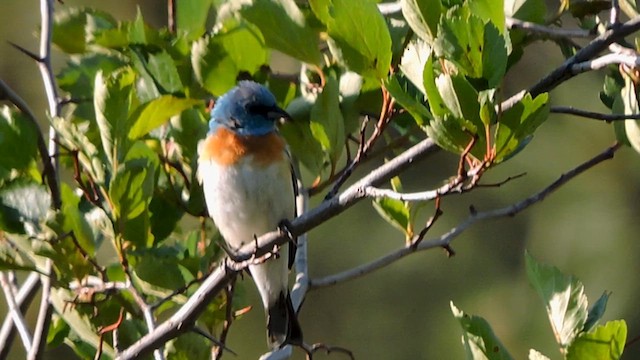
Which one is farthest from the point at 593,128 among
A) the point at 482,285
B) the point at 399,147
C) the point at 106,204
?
the point at 106,204

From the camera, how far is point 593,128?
4484 millimetres

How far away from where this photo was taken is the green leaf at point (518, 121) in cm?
144

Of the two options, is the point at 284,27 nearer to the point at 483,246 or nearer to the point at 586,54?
the point at 586,54

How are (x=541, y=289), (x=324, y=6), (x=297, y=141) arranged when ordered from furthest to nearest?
(x=297, y=141), (x=324, y=6), (x=541, y=289)

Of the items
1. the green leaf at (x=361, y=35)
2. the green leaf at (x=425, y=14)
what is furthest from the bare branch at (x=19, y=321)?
the green leaf at (x=425, y=14)

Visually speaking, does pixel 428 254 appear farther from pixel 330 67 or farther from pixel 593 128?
pixel 330 67

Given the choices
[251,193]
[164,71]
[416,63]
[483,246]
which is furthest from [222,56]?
[483,246]

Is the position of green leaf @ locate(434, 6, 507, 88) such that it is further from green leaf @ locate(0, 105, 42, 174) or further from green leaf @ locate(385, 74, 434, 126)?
green leaf @ locate(0, 105, 42, 174)

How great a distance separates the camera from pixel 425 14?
1.55 m

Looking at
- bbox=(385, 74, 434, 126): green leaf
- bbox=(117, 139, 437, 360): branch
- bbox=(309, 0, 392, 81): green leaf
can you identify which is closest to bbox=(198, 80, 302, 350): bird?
bbox=(117, 139, 437, 360): branch

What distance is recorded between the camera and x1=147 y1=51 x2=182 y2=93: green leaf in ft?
5.99

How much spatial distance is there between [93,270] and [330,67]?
1.55 ft

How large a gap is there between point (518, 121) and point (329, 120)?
37 cm

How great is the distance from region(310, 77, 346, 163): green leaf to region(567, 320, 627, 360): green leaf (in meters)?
0.49
